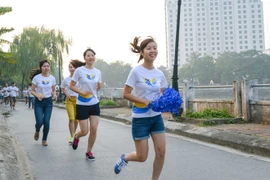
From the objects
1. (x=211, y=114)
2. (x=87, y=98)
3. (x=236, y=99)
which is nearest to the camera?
(x=87, y=98)

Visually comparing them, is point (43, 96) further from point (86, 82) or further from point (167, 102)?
point (167, 102)

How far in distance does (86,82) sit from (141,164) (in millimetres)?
1714

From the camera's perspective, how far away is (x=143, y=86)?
3.94 metres

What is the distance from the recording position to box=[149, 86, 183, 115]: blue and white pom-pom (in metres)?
3.76

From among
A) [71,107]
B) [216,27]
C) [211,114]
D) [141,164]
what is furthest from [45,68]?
[216,27]

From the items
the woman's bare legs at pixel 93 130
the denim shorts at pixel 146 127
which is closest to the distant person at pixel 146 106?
the denim shorts at pixel 146 127

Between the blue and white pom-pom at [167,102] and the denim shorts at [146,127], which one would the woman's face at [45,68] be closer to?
the denim shorts at [146,127]

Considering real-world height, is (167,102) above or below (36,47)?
below

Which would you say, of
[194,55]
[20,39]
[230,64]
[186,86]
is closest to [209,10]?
[194,55]

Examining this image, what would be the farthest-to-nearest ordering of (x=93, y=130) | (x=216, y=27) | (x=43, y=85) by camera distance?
(x=216, y=27)
(x=43, y=85)
(x=93, y=130)

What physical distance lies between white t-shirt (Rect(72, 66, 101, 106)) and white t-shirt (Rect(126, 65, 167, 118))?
88.6 inches

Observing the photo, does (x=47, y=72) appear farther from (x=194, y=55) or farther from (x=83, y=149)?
(x=194, y=55)

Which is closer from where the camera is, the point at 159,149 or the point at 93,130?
the point at 159,149

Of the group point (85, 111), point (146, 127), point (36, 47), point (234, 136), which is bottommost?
point (234, 136)
